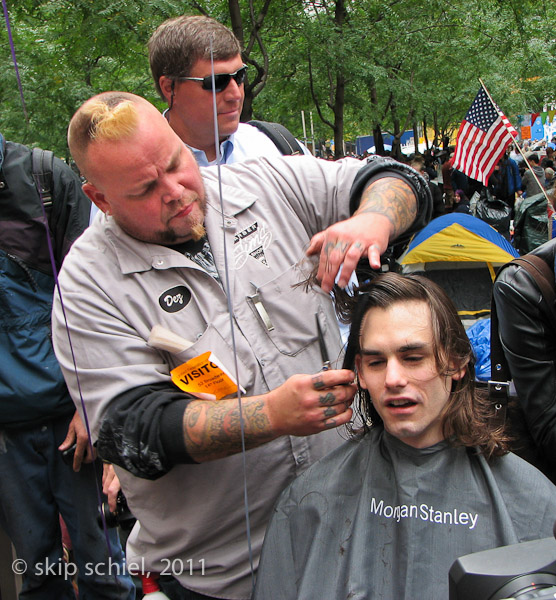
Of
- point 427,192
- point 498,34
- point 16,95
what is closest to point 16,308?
point 427,192

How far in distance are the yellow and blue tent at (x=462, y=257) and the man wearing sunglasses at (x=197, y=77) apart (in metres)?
4.44

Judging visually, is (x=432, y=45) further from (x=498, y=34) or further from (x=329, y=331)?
(x=329, y=331)

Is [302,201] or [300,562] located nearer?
[300,562]

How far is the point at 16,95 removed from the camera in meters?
3.47

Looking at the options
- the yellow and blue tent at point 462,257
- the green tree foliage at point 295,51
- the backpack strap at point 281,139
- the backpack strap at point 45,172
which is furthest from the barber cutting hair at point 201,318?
the yellow and blue tent at point 462,257

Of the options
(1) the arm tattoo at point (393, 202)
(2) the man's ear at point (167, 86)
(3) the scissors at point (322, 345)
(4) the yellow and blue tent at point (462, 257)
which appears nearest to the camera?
(1) the arm tattoo at point (393, 202)

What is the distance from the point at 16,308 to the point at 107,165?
97 centimetres

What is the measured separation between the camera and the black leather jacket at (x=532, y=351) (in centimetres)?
220

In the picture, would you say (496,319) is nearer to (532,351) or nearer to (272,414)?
(532,351)

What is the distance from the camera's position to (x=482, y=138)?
6.86 meters

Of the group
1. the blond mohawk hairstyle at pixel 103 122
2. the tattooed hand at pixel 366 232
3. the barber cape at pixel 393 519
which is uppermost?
the blond mohawk hairstyle at pixel 103 122

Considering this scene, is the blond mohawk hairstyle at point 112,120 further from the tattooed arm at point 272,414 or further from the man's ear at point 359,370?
the man's ear at point 359,370

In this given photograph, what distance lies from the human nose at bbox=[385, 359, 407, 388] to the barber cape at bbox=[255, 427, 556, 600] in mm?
253

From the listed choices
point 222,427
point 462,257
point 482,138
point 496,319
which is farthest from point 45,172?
point 482,138
